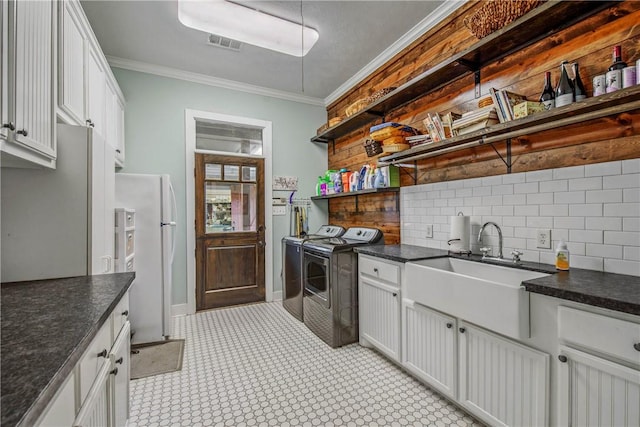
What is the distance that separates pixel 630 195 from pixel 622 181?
78 millimetres

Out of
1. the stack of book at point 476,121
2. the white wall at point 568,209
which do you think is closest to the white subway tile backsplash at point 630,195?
the white wall at point 568,209

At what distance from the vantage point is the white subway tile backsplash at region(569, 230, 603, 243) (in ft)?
5.09

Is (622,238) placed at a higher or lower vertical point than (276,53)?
lower

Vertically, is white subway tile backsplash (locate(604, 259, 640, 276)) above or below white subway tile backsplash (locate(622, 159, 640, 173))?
below

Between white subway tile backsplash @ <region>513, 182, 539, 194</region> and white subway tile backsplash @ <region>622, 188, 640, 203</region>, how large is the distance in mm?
398

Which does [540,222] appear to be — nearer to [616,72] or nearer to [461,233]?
[461,233]

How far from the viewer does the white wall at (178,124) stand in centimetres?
327

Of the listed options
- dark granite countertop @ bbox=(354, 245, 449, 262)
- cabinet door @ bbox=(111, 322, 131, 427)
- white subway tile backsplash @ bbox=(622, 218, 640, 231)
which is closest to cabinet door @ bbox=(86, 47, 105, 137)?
cabinet door @ bbox=(111, 322, 131, 427)

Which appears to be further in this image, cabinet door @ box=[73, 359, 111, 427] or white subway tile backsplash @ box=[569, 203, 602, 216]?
white subway tile backsplash @ box=[569, 203, 602, 216]

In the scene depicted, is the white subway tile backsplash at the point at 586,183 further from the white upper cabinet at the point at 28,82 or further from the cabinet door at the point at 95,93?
the cabinet door at the point at 95,93

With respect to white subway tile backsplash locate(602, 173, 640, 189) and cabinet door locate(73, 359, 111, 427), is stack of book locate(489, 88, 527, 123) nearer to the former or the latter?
white subway tile backsplash locate(602, 173, 640, 189)

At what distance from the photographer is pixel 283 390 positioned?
1963 millimetres

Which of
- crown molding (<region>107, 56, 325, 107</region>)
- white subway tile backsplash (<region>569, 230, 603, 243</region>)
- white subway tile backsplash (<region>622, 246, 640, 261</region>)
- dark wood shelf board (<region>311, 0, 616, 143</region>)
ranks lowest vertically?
white subway tile backsplash (<region>622, 246, 640, 261</region>)

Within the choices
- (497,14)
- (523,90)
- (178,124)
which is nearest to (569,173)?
(523,90)
